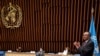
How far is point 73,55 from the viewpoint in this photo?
8.15 meters

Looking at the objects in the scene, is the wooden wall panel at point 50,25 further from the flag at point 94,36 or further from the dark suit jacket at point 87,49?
the dark suit jacket at point 87,49

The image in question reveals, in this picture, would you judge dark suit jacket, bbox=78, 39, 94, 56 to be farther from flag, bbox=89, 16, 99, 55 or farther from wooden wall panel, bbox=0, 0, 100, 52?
wooden wall panel, bbox=0, 0, 100, 52

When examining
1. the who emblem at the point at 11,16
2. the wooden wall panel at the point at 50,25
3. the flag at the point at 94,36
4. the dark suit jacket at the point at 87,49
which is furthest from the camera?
the who emblem at the point at 11,16

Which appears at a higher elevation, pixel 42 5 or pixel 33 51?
pixel 42 5

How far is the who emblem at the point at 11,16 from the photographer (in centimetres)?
949

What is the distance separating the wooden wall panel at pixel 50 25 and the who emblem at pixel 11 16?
151mm

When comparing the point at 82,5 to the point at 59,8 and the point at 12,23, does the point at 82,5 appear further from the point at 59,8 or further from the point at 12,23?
the point at 12,23

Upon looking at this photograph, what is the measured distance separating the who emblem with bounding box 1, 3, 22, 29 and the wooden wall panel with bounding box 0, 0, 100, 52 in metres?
0.15

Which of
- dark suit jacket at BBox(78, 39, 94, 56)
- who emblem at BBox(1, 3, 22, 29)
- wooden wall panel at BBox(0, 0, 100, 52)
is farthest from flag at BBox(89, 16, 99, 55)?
who emblem at BBox(1, 3, 22, 29)

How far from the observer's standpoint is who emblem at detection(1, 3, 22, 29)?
374 inches

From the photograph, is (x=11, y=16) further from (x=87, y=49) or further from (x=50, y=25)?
(x=87, y=49)

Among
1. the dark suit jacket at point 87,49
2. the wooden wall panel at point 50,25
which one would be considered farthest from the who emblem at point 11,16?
the dark suit jacket at point 87,49

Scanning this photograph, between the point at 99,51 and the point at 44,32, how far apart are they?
2157 millimetres

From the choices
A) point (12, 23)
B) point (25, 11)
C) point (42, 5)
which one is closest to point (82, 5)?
point (42, 5)
